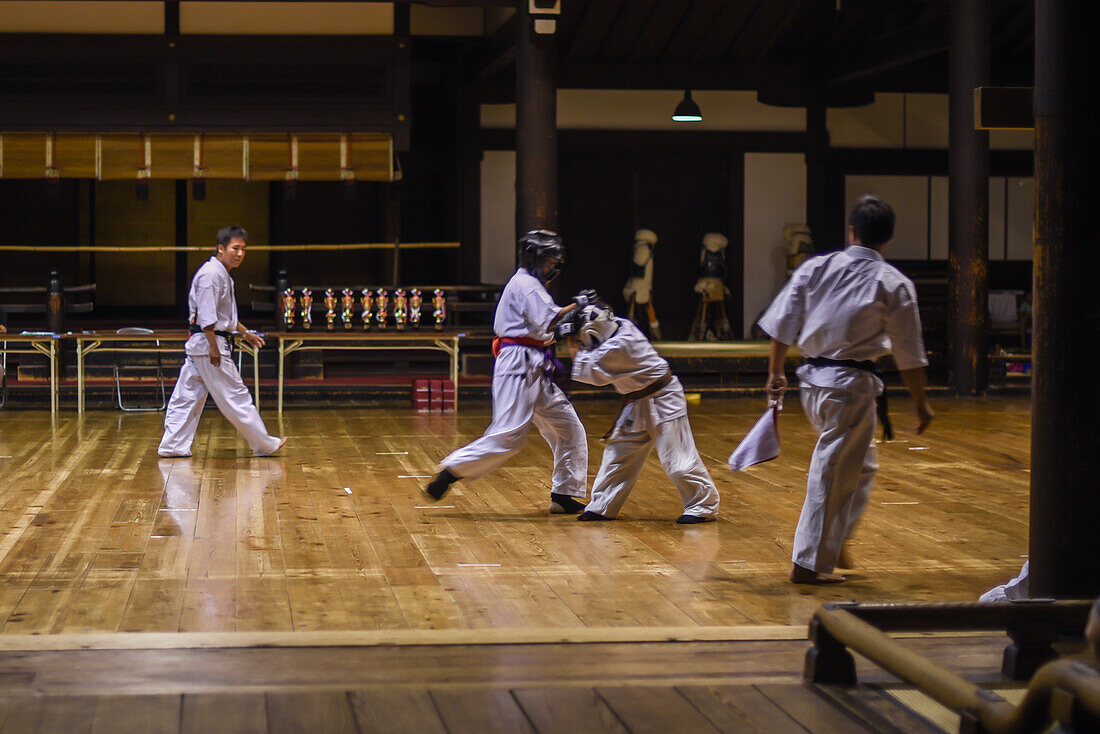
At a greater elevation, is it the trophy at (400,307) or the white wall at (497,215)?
the white wall at (497,215)

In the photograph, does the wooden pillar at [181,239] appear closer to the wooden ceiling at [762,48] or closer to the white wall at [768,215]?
the wooden ceiling at [762,48]

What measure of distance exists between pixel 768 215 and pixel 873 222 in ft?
32.2

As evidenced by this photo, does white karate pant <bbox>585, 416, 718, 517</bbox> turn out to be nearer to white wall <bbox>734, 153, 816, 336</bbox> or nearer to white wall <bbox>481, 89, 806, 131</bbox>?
white wall <bbox>481, 89, 806, 131</bbox>

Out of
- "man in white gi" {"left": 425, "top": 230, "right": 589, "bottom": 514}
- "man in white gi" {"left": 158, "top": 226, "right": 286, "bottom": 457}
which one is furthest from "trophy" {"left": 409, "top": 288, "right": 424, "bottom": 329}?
"man in white gi" {"left": 425, "top": 230, "right": 589, "bottom": 514}

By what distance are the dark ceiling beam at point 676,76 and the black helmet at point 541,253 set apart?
7960 mm

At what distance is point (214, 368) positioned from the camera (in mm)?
7164

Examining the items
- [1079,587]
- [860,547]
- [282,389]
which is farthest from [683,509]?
[282,389]

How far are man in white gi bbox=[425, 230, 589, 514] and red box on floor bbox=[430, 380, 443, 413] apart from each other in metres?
4.51

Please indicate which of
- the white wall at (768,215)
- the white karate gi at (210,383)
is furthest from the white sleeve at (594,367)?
the white wall at (768,215)

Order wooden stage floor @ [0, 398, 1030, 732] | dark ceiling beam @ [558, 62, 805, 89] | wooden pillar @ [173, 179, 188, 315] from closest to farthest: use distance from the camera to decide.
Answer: wooden stage floor @ [0, 398, 1030, 732]
wooden pillar @ [173, 179, 188, 315]
dark ceiling beam @ [558, 62, 805, 89]

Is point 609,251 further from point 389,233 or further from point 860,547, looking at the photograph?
point 860,547

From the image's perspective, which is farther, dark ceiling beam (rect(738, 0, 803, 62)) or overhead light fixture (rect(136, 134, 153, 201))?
dark ceiling beam (rect(738, 0, 803, 62))

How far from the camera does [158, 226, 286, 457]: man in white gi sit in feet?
23.2

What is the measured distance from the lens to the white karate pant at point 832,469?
4.02 metres
